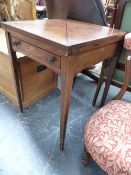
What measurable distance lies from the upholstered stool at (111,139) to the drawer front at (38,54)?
31 centimetres

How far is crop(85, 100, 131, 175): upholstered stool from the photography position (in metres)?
0.59

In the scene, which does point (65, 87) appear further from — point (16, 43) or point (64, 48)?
point (16, 43)

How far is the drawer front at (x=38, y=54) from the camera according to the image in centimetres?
74

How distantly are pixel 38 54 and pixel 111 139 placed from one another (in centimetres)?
52

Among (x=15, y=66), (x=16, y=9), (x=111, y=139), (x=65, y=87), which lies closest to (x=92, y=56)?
(x=65, y=87)

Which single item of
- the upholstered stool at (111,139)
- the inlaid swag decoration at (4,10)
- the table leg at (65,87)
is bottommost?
the upholstered stool at (111,139)

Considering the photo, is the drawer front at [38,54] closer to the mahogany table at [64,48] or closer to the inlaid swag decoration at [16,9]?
the mahogany table at [64,48]

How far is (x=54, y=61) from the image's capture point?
0.74m

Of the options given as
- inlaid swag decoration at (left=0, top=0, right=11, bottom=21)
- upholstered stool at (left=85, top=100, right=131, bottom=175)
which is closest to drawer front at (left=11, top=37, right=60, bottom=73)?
upholstered stool at (left=85, top=100, right=131, bottom=175)

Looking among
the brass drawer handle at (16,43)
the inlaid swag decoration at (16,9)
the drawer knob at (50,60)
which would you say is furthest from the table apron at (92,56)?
the inlaid swag decoration at (16,9)

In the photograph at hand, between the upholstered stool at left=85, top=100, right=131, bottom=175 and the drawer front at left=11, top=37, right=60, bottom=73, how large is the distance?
312mm

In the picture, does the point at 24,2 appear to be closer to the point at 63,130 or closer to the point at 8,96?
the point at 8,96

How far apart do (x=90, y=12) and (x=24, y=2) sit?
0.89 meters

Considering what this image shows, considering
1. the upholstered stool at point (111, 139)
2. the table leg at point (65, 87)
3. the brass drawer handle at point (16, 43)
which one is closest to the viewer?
the upholstered stool at point (111, 139)
